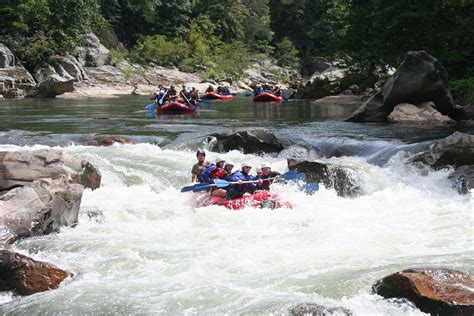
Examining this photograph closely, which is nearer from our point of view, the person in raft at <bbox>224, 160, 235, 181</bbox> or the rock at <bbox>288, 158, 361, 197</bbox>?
the person in raft at <bbox>224, 160, 235, 181</bbox>

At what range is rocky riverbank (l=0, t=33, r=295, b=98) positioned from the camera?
3141cm

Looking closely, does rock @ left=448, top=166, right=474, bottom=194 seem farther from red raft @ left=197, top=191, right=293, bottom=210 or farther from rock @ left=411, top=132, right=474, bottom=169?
red raft @ left=197, top=191, right=293, bottom=210

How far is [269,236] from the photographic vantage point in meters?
7.70

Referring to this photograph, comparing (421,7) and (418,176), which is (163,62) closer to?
(421,7)

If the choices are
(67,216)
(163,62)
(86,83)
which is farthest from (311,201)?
(163,62)

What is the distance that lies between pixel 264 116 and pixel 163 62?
82.6 ft

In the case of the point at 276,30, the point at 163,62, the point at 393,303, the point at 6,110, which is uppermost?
the point at 276,30

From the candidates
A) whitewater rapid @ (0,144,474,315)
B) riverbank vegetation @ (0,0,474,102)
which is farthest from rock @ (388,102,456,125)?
whitewater rapid @ (0,144,474,315)

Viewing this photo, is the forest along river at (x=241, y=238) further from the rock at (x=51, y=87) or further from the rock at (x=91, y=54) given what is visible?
the rock at (x=91, y=54)

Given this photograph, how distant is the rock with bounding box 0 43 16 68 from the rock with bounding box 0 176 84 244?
86.7 feet

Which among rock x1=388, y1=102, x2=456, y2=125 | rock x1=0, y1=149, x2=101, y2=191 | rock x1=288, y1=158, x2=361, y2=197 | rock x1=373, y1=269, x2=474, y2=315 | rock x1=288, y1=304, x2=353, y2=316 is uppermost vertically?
rock x1=388, y1=102, x2=456, y2=125

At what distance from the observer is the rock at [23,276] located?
567cm

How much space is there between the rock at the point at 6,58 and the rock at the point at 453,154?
87.9ft

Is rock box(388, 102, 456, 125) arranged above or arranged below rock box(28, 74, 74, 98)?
below
